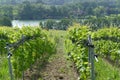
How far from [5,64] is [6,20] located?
56654 millimetres

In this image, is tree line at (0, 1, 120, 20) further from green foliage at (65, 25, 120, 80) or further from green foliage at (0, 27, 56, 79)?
A: green foliage at (0, 27, 56, 79)

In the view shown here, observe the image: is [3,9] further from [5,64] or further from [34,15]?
[5,64]

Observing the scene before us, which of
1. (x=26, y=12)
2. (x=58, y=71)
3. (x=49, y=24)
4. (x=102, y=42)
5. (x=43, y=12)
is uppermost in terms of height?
(x=102, y=42)

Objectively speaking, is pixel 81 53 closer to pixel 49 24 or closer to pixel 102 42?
pixel 102 42

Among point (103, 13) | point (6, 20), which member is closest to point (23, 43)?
point (6, 20)

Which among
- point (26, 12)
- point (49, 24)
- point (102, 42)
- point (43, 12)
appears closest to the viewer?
point (102, 42)

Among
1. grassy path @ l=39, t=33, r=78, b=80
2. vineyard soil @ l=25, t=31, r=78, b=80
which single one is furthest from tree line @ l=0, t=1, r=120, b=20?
vineyard soil @ l=25, t=31, r=78, b=80

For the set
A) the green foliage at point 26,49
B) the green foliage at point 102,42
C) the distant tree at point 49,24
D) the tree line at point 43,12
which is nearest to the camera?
the green foliage at point 26,49

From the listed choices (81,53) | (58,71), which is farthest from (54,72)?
(81,53)

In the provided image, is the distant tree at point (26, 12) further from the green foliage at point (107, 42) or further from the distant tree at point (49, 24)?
the green foliage at point (107, 42)

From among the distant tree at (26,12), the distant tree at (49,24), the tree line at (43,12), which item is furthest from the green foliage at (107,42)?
the distant tree at (26,12)

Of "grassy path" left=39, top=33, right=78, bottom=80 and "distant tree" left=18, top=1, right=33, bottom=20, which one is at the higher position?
"grassy path" left=39, top=33, right=78, bottom=80

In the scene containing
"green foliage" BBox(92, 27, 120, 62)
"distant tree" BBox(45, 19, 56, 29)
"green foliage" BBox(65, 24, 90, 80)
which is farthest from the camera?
"distant tree" BBox(45, 19, 56, 29)

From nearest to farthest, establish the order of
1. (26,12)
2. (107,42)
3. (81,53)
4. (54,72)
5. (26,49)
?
(81,53), (26,49), (54,72), (107,42), (26,12)
